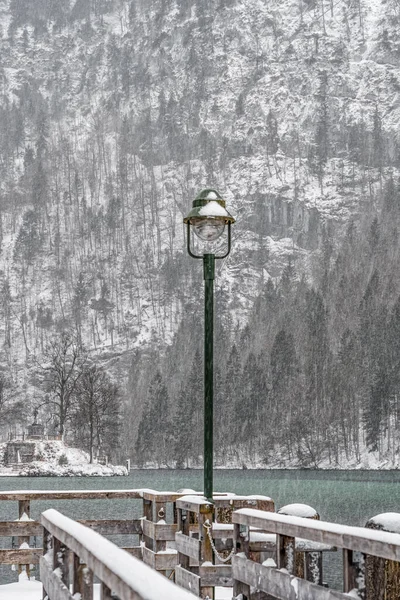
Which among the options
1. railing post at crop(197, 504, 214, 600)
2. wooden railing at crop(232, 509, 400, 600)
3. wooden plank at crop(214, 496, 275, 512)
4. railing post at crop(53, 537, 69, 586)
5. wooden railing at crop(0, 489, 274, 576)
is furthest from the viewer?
wooden railing at crop(0, 489, 274, 576)

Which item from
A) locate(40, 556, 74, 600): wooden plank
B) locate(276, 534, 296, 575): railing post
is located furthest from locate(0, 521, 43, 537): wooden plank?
locate(276, 534, 296, 575): railing post

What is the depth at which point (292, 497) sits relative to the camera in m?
68.9

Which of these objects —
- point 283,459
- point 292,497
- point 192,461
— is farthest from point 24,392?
point 292,497

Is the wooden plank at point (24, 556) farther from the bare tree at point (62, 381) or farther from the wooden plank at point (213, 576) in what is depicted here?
the bare tree at point (62, 381)

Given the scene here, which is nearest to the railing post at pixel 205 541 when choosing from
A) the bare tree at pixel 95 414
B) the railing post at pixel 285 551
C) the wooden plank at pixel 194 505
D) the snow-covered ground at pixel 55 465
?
the wooden plank at pixel 194 505

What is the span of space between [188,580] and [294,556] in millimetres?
3862

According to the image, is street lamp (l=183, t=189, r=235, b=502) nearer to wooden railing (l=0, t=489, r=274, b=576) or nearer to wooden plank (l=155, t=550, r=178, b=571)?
wooden railing (l=0, t=489, r=274, b=576)

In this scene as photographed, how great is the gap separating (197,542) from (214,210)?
3.83m

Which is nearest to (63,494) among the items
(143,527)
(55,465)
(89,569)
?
(143,527)

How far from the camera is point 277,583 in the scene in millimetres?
7371

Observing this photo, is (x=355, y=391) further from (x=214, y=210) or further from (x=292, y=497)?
(x=214, y=210)

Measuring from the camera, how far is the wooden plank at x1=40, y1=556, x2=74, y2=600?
21.6 ft

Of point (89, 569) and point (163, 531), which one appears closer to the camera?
point (89, 569)

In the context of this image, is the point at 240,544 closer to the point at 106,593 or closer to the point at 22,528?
the point at 106,593
